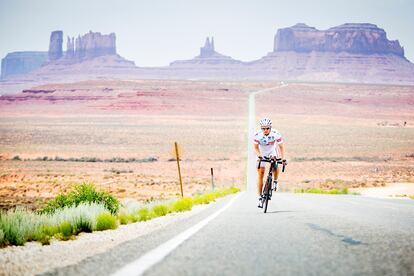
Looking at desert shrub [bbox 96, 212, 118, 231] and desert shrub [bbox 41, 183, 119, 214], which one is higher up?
desert shrub [bbox 96, 212, 118, 231]

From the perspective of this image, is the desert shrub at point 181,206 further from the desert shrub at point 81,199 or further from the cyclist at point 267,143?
the cyclist at point 267,143

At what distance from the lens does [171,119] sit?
101 meters

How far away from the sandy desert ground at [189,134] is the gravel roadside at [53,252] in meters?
18.4

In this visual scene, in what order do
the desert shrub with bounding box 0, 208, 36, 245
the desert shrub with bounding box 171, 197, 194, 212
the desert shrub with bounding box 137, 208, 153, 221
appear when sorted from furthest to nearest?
1. the desert shrub with bounding box 171, 197, 194, 212
2. the desert shrub with bounding box 137, 208, 153, 221
3. the desert shrub with bounding box 0, 208, 36, 245

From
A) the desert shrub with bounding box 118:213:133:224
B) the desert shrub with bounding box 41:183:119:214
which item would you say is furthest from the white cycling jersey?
the desert shrub with bounding box 41:183:119:214

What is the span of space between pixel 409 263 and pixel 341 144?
64037 mm

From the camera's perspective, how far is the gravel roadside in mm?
4895

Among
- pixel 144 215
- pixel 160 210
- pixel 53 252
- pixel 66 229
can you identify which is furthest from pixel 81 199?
pixel 53 252

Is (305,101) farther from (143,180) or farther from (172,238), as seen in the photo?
(172,238)

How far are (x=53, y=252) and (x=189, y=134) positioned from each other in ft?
229

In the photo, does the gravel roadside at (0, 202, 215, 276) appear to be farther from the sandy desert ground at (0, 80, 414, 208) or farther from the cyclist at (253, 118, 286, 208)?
the sandy desert ground at (0, 80, 414, 208)

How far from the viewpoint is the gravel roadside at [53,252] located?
489cm

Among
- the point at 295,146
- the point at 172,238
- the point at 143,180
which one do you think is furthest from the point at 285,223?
the point at 295,146

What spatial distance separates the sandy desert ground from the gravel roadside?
1843 cm
